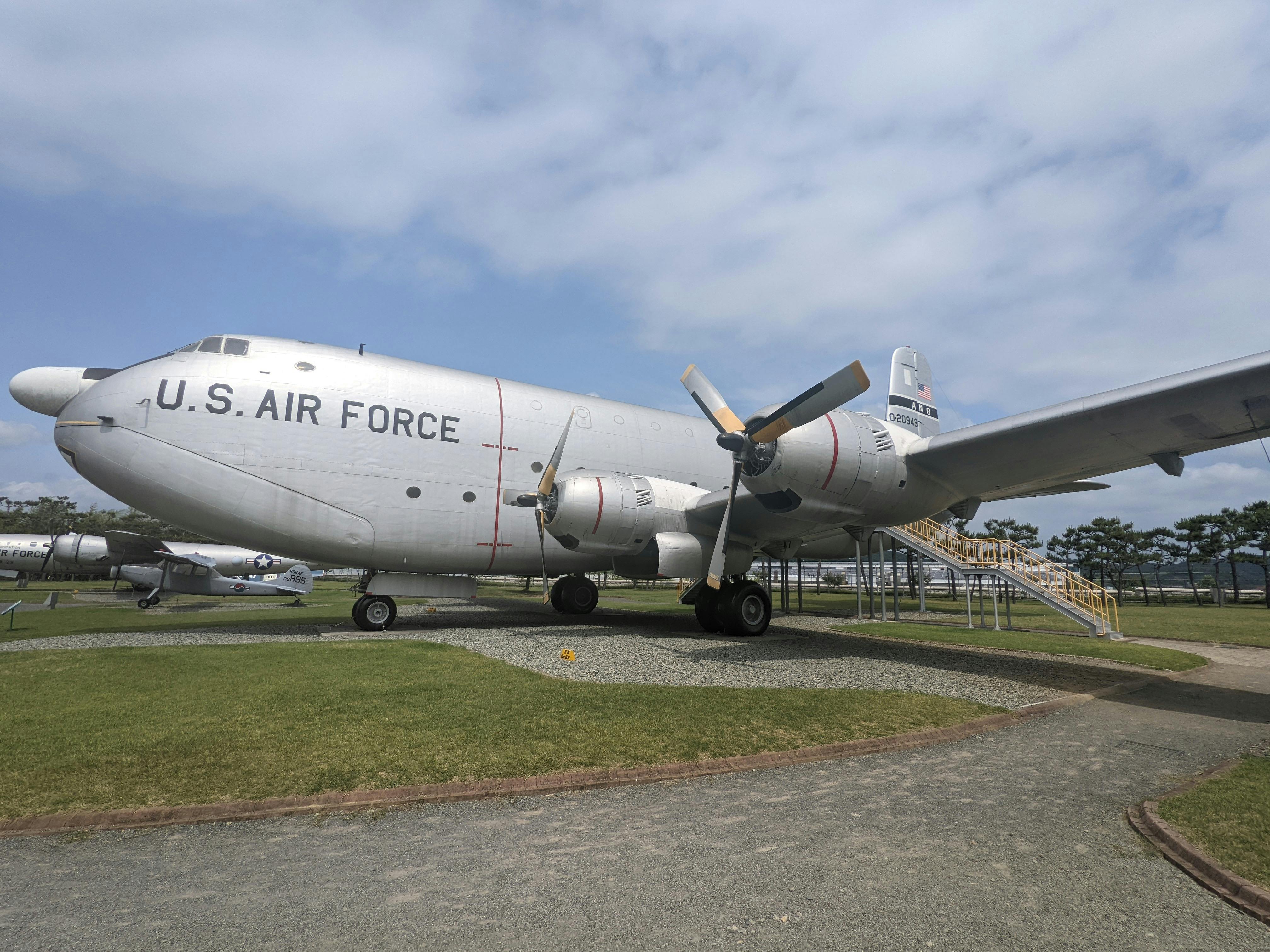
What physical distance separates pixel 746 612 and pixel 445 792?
10630mm

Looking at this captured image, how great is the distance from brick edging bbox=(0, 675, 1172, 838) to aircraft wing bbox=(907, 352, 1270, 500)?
212 inches

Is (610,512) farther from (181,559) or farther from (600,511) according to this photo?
(181,559)

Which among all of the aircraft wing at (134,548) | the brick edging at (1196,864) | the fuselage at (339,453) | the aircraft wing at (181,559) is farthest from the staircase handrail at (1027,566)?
the aircraft wing at (134,548)

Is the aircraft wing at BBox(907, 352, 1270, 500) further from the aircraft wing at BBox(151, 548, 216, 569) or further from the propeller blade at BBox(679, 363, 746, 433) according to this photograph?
the aircraft wing at BBox(151, 548, 216, 569)

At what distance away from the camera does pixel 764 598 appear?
1493cm

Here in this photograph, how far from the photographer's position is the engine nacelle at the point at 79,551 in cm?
3847

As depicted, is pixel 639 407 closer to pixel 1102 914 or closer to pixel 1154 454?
pixel 1154 454

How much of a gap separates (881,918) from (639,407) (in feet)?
A: 53.2

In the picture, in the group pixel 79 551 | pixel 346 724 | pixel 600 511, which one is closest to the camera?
pixel 346 724

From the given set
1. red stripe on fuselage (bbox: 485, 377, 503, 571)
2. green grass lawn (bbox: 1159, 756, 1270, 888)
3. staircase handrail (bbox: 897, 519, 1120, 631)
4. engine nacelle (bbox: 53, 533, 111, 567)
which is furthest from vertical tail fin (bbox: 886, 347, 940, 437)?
engine nacelle (bbox: 53, 533, 111, 567)

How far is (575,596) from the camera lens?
20672 millimetres

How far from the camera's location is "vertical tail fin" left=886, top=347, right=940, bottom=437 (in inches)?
746

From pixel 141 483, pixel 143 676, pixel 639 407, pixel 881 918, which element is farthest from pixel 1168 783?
pixel 141 483

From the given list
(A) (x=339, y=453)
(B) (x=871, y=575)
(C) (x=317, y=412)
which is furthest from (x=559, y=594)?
(B) (x=871, y=575)
